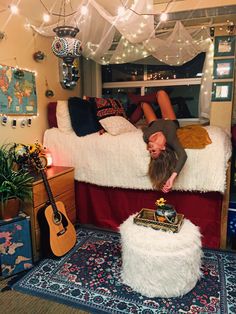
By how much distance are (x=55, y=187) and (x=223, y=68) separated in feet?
8.49

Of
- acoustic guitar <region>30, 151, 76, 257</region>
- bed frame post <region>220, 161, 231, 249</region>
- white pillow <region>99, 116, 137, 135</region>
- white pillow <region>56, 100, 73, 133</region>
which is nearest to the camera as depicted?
acoustic guitar <region>30, 151, 76, 257</region>

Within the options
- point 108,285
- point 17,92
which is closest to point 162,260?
point 108,285

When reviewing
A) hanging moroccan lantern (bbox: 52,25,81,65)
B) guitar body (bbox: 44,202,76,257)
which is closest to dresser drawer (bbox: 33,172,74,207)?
guitar body (bbox: 44,202,76,257)

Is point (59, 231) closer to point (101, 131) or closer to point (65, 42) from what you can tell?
point (101, 131)

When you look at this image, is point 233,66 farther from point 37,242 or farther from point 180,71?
point 37,242

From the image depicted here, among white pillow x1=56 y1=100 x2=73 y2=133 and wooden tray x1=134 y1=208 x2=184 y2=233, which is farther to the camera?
white pillow x1=56 y1=100 x2=73 y2=133

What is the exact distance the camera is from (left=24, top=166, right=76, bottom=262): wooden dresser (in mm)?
2113

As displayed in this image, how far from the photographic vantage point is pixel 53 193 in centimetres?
236

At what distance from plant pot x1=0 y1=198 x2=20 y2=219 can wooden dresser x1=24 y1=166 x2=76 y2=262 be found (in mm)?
127

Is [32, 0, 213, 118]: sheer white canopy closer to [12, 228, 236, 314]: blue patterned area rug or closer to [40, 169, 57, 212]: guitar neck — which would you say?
[40, 169, 57, 212]: guitar neck

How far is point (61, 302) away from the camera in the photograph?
5.42 feet

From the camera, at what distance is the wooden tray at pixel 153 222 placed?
1.71 meters

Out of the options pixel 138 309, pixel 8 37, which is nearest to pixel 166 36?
pixel 8 37

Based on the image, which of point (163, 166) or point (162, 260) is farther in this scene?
point (163, 166)
